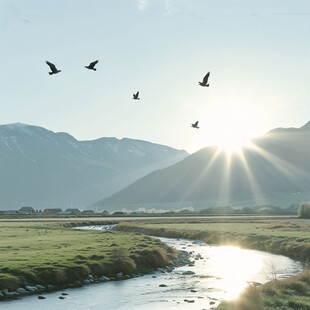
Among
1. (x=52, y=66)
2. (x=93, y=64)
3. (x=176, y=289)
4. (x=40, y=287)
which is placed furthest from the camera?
(x=176, y=289)

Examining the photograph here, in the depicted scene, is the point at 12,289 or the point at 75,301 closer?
the point at 75,301

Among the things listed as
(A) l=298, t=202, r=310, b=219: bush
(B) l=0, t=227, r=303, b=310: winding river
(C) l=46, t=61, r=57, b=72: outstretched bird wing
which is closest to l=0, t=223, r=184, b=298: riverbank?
(B) l=0, t=227, r=303, b=310: winding river

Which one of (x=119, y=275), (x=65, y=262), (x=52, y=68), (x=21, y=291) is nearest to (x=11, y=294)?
(x=21, y=291)

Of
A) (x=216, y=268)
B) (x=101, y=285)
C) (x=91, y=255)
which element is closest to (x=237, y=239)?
(x=216, y=268)

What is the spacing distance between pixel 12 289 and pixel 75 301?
6046mm

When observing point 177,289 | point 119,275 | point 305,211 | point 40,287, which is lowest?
point 305,211

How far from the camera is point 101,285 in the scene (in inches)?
1657

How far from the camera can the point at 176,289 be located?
130 ft

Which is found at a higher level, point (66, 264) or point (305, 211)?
point (66, 264)

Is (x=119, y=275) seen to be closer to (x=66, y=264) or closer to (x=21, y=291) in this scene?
(x=66, y=264)

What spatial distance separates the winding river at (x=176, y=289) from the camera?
1339 inches

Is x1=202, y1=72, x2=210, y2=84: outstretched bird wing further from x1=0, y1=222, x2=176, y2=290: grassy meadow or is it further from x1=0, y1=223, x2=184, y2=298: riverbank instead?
x1=0, y1=222, x2=176, y2=290: grassy meadow

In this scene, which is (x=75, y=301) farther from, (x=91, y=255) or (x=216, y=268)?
(x=216, y=268)

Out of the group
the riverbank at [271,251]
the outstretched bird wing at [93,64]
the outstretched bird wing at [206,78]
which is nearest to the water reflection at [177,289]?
the riverbank at [271,251]
